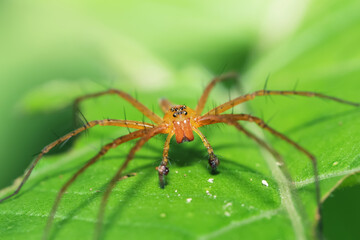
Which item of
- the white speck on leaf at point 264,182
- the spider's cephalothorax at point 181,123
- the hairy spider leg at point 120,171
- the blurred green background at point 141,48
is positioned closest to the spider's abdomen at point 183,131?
the spider's cephalothorax at point 181,123

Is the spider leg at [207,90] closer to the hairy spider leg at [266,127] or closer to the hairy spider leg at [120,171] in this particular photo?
the hairy spider leg at [266,127]

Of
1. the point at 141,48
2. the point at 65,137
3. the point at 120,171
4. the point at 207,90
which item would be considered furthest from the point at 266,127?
the point at 141,48

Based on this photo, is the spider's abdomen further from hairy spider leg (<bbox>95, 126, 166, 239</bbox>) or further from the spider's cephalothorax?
hairy spider leg (<bbox>95, 126, 166, 239</bbox>)

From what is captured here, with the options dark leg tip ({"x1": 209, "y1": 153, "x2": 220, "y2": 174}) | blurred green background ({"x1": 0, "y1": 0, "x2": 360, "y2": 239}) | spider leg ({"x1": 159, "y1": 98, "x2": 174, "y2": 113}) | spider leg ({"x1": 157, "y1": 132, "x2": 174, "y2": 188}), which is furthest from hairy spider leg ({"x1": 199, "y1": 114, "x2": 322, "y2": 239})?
blurred green background ({"x1": 0, "y1": 0, "x2": 360, "y2": 239})

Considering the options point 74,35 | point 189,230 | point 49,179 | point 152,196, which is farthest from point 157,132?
point 74,35

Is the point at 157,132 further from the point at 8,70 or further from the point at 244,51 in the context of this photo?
the point at 8,70

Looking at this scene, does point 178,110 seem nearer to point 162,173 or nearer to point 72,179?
point 162,173
